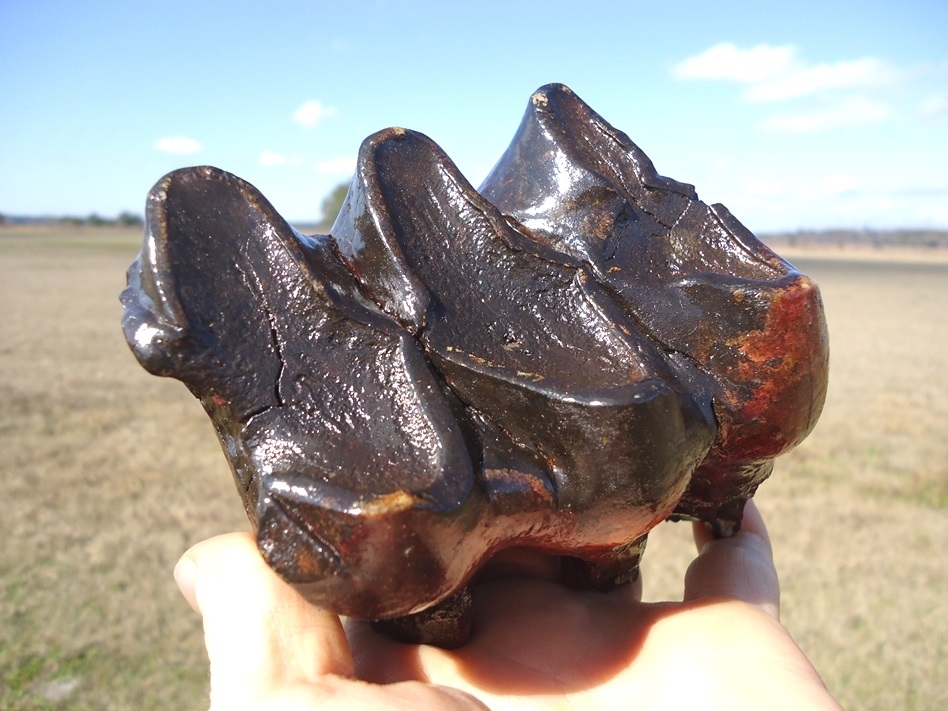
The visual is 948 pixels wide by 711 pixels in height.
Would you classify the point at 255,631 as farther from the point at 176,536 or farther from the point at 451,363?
the point at 176,536

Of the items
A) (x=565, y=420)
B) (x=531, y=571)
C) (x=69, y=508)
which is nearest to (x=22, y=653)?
(x=69, y=508)

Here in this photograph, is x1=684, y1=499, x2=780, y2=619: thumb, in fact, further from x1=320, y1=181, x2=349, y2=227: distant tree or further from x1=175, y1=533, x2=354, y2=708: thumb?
x1=320, y1=181, x2=349, y2=227: distant tree


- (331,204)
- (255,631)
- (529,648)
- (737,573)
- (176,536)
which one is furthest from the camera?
(331,204)

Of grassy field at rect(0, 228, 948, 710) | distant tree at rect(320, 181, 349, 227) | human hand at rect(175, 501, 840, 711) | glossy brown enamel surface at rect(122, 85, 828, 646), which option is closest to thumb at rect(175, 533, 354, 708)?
human hand at rect(175, 501, 840, 711)

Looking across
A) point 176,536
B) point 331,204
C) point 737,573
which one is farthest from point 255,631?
point 331,204

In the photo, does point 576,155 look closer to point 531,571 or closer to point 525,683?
point 531,571
